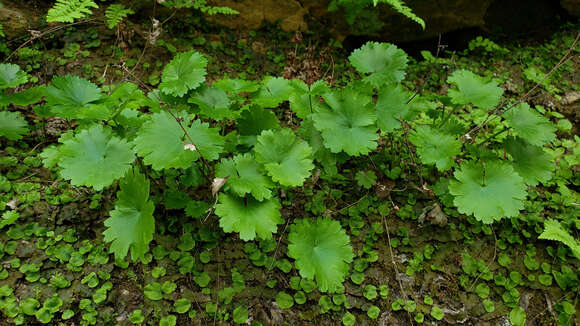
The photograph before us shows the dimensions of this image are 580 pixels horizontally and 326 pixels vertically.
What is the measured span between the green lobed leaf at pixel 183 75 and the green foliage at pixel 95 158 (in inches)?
16.7

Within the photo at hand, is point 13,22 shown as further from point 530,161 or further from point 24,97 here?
point 530,161

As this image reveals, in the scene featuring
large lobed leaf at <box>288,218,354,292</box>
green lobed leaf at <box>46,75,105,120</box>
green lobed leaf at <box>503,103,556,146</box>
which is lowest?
large lobed leaf at <box>288,218,354,292</box>

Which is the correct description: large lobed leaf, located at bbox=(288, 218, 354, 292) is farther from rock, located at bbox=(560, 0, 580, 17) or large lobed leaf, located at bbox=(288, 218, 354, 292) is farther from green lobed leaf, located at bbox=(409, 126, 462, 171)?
rock, located at bbox=(560, 0, 580, 17)

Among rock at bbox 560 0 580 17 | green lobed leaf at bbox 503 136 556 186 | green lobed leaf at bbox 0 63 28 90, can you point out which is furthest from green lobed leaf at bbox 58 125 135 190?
rock at bbox 560 0 580 17

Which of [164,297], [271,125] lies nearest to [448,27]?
[271,125]

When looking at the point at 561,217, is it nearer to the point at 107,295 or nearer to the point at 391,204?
the point at 391,204

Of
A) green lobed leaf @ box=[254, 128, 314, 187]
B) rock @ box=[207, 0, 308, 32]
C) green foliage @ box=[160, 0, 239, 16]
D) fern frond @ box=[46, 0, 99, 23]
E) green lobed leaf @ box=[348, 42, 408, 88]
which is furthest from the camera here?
rock @ box=[207, 0, 308, 32]

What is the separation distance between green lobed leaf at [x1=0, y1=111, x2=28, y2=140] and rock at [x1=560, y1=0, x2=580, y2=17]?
562 centimetres

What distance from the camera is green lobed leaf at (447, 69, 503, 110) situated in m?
2.40

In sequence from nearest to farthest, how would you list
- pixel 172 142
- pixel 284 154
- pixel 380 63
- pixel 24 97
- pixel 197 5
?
1. pixel 172 142
2. pixel 284 154
3. pixel 24 97
4. pixel 380 63
5. pixel 197 5

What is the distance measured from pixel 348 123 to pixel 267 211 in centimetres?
78

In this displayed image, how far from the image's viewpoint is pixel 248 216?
1.84 m

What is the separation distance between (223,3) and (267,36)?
53 cm

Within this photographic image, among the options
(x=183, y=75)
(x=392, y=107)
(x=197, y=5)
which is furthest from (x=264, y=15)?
(x=392, y=107)
